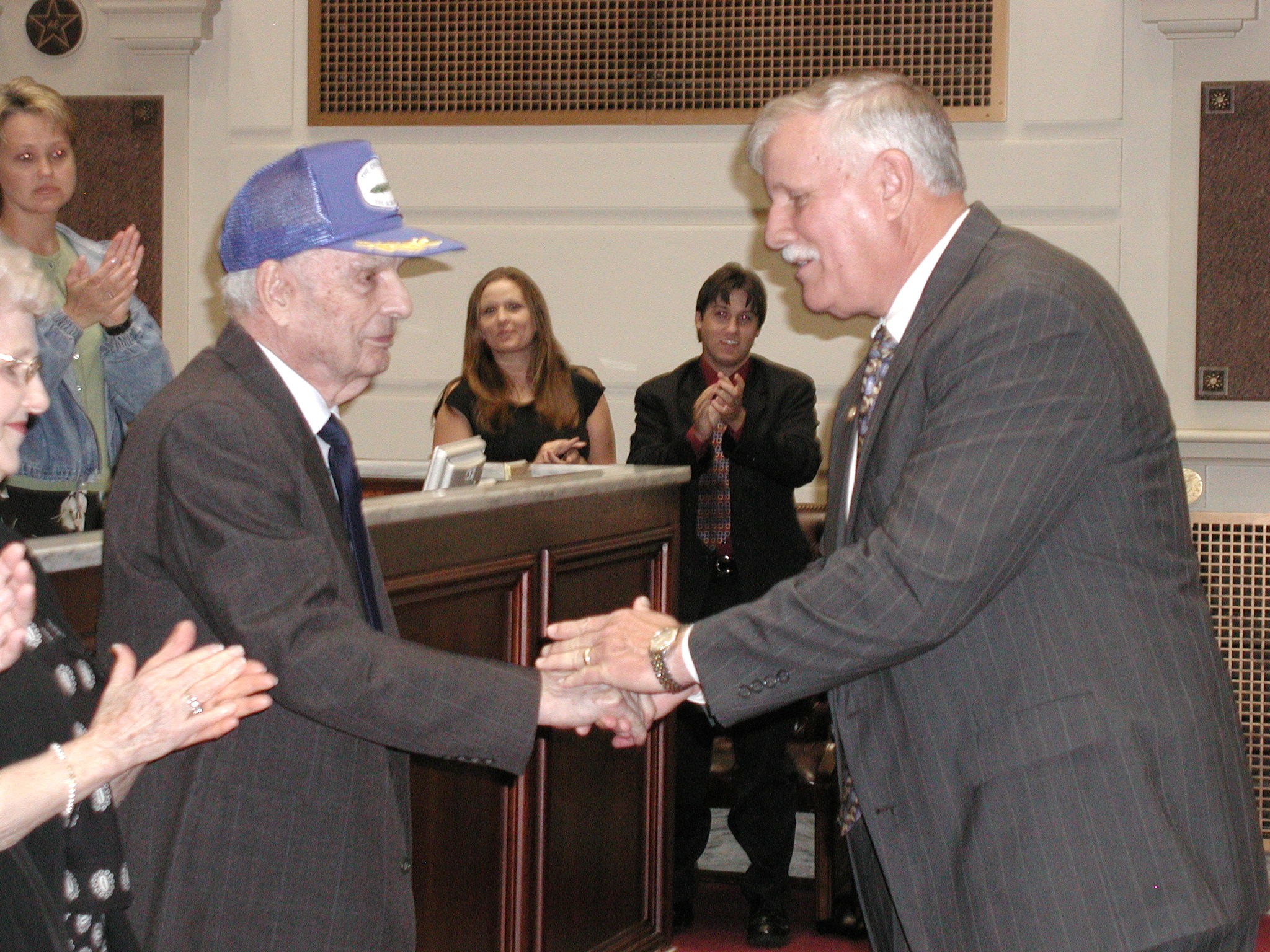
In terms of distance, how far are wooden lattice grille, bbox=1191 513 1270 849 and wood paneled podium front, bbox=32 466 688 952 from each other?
2.14 metres

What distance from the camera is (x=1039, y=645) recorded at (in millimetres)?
1756

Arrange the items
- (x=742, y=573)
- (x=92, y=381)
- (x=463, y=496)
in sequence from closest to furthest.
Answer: (x=463, y=496), (x=92, y=381), (x=742, y=573)

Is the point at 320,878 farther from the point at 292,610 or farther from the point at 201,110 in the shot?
the point at 201,110

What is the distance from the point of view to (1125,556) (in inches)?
69.8

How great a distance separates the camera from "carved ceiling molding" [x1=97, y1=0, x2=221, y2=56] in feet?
19.5

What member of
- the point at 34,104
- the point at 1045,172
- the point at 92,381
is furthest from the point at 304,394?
the point at 1045,172

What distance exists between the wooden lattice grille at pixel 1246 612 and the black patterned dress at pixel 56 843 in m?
4.00

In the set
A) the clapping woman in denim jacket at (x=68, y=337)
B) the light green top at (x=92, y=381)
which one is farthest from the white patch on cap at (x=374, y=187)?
the light green top at (x=92, y=381)

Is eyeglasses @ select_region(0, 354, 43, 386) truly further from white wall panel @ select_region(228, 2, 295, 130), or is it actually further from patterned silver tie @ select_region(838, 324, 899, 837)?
white wall panel @ select_region(228, 2, 295, 130)

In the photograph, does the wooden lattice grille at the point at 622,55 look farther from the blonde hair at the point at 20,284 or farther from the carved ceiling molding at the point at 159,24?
the blonde hair at the point at 20,284

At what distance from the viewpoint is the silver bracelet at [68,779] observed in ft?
5.02

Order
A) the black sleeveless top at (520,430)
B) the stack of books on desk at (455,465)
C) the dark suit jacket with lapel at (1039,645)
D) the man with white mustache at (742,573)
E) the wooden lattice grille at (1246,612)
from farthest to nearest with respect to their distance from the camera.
Answer: the wooden lattice grille at (1246,612), the black sleeveless top at (520,430), the man with white mustache at (742,573), the stack of books on desk at (455,465), the dark suit jacket with lapel at (1039,645)

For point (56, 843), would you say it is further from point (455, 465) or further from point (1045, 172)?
point (1045, 172)

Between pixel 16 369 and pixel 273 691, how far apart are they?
489mm
